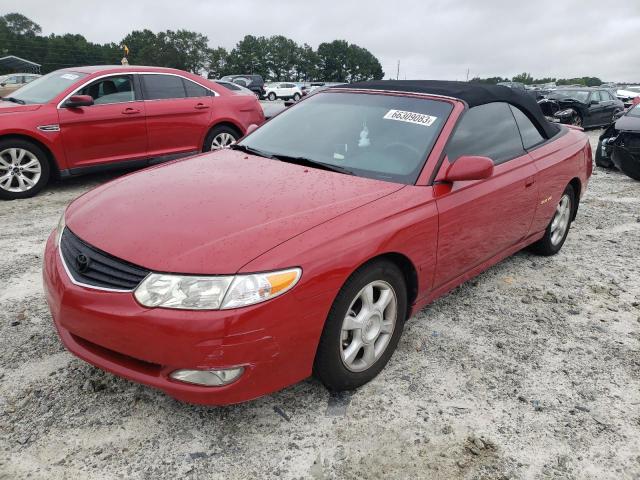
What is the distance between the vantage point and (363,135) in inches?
123

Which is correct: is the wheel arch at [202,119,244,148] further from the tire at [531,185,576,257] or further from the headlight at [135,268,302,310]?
the headlight at [135,268,302,310]

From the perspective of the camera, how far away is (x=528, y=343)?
3152 millimetres

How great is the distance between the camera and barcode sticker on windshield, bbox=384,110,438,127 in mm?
3082

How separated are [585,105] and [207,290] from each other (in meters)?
16.2

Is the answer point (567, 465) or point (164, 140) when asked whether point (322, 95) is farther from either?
point (164, 140)

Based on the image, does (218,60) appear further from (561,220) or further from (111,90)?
(561,220)

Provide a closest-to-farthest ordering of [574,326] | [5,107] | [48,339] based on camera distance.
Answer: [48,339], [574,326], [5,107]

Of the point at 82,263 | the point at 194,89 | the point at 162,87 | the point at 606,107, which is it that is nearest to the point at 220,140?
the point at 194,89

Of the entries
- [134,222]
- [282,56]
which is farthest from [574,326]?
[282,56]

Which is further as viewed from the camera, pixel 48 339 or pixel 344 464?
pixel 48 339

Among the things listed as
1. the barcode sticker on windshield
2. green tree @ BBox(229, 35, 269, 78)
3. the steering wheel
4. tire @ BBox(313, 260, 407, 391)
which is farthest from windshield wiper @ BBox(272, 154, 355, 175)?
green tree @ BBox(229, 35, 269, 78)

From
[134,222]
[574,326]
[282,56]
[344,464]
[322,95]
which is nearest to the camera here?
[344,464]

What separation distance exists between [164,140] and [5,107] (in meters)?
1.78

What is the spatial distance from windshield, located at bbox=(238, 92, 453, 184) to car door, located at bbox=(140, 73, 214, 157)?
3.49 meters
